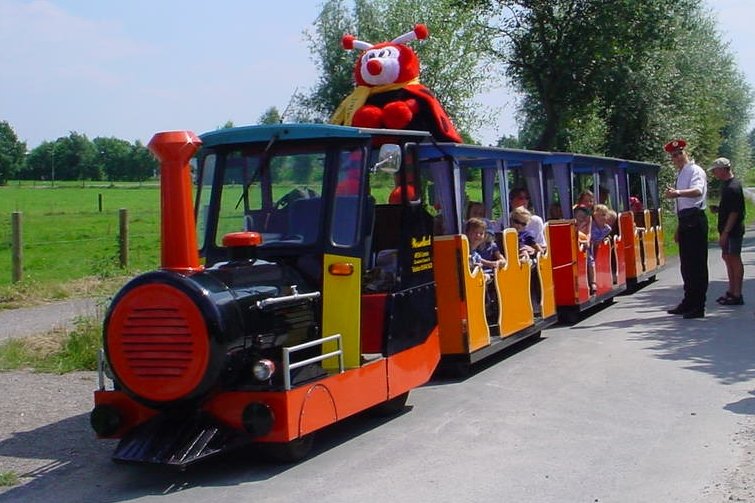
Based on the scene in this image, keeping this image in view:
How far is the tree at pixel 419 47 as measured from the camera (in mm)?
22609

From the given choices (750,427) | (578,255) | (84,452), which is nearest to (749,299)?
(578,255)

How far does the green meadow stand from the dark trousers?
650 centimetres

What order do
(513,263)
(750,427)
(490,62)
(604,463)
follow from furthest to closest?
(490,62) → (513,263) → (750,427) → (604,463)

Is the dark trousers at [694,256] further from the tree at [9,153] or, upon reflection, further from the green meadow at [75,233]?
the tree at [9,153]

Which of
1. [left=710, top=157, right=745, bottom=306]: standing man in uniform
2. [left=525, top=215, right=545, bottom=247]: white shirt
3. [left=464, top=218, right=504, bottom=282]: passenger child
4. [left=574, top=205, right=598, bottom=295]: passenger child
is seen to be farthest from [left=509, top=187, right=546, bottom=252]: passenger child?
[left=710, top=157, right=745, bottom=306]: standing man in uniform

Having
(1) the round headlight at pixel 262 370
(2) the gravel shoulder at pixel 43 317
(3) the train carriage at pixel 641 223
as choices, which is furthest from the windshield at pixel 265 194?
(3) the train carriage at pixel 641 223

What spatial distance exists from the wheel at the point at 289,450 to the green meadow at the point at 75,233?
6.80 ft

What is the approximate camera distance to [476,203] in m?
11.4

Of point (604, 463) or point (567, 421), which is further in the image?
point (567, 421)

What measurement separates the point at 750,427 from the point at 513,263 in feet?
13.2

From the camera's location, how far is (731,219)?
1288 cm

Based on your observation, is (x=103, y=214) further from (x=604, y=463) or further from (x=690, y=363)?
(x=604, y=463)

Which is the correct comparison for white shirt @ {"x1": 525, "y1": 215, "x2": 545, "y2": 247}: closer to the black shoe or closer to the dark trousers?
the dark trousers

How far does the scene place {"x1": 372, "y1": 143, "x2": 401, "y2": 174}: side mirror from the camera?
24.0 ft
